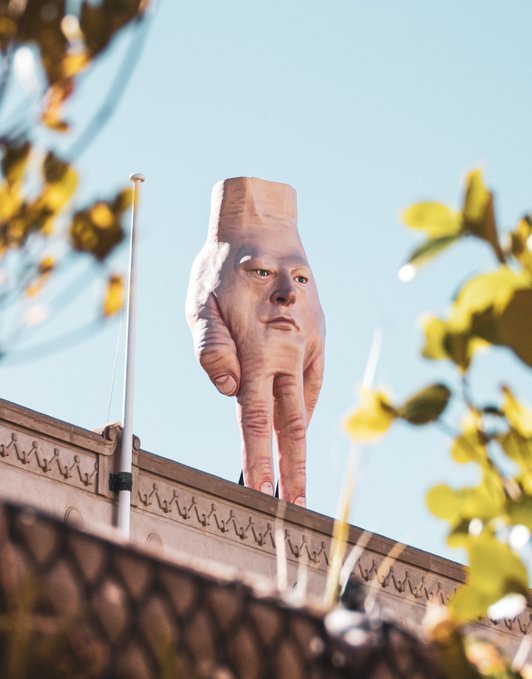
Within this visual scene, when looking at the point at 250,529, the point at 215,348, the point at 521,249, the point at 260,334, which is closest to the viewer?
the point at 521,249

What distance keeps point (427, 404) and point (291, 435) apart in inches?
505

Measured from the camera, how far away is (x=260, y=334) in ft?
46.1

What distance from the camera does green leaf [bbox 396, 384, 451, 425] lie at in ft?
4.63

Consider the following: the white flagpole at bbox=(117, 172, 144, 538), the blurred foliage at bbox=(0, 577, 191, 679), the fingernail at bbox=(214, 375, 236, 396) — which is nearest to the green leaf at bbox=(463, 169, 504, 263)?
the blurred foliage at bbox=(0, 577, 191, 679)

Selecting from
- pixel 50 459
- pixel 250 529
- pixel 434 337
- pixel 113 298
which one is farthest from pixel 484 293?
pixel 250 529

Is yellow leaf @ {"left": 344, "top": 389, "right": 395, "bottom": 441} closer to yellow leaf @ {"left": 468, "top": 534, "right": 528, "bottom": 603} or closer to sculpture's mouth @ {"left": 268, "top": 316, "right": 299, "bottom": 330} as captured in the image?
yellow leaf @ {"left": 468, "top": 534, "right": 528, "bottom": 603}

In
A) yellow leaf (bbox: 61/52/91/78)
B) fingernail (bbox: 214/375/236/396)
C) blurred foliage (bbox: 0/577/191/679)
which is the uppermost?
fingernail (bbox: 214/375/236/396)

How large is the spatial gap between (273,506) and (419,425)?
12.0 meters

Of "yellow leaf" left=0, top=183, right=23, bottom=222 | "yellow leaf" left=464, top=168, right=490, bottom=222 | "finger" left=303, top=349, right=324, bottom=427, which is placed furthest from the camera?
"finger" left=303, top=349, right=324, bottom=427

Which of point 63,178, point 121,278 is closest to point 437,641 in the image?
point 63,178

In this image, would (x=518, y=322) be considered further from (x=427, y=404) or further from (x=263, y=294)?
(x=263, y=294)

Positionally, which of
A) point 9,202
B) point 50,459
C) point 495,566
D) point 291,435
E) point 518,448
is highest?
point 291,435

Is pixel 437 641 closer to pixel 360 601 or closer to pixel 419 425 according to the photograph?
pixel 360 601

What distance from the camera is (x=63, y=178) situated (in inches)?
69.1
